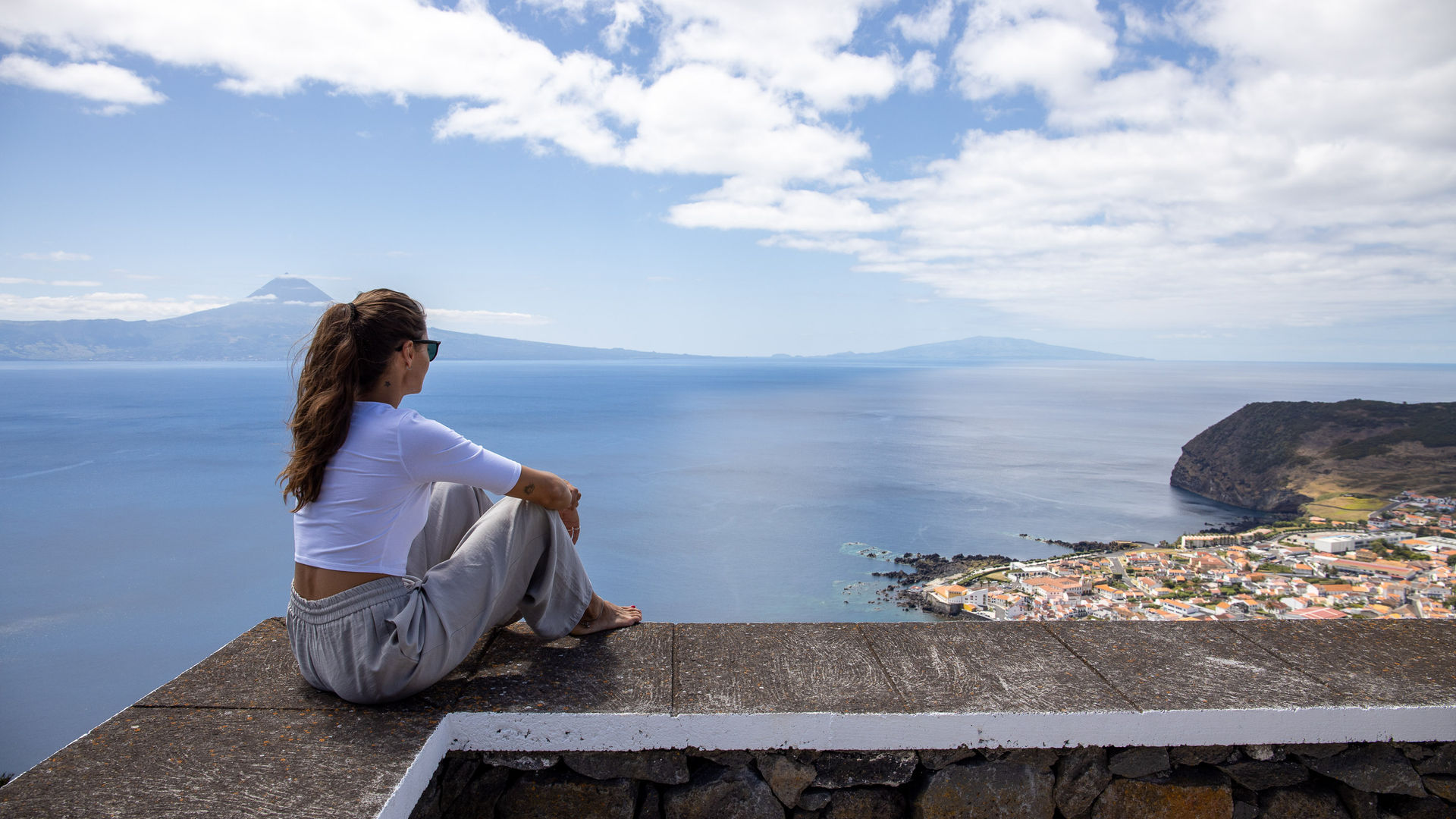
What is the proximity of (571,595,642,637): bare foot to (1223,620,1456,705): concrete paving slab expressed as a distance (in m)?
2.26

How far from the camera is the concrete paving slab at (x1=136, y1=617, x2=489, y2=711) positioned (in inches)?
85.3

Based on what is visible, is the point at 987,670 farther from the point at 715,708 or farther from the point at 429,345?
the point at 429,345

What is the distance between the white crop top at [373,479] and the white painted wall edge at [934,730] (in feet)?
1.79

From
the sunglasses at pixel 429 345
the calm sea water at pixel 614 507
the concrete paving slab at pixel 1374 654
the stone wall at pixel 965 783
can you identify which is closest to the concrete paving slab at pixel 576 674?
the stone wall at pixel 965 783

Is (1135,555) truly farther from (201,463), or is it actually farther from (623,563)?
(201,463)

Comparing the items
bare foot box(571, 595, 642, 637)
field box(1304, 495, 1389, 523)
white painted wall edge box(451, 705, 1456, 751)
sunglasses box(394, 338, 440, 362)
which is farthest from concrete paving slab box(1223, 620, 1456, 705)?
field box(1304, 495, 1389, 523)

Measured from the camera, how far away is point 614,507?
138 feet

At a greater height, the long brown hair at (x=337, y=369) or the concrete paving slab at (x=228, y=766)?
the long brown hair at (x=337, y=369)

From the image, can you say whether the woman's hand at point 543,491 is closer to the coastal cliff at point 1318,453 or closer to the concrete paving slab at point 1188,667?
the concrete paving slab at point 1188,667

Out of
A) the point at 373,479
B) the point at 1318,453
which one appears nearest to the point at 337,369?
the point at 373,479

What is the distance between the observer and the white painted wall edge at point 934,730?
205 centimetres

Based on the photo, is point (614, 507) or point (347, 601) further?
point (614, 507)

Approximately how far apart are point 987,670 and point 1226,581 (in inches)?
1160

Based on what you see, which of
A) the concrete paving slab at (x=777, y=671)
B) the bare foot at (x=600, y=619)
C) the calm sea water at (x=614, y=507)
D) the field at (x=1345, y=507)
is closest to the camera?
the concrete paving slab at (x=777, y=671)
